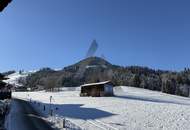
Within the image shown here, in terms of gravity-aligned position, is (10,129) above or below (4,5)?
below

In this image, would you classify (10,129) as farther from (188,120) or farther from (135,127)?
(188,120)

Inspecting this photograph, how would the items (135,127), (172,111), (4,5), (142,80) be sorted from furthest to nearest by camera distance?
(142,80), (172,111), (135,127), (4,5)

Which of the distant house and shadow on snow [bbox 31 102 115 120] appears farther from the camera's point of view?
the distant house

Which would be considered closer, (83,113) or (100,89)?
(83,113)

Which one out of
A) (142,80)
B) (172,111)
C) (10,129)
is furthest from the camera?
(142,80)

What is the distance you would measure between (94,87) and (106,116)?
56273 mm

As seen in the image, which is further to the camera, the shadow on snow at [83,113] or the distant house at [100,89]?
the distant house at [100,89]

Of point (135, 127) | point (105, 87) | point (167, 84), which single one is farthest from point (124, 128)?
point (167, 84)

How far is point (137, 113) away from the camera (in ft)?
142

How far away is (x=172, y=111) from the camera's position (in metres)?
40.8

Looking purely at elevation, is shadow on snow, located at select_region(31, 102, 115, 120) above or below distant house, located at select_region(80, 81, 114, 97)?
below

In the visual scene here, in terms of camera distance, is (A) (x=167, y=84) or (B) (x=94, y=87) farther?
(A) (x=167, y=84)

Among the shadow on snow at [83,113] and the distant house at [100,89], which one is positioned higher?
the distant house at [100,89]

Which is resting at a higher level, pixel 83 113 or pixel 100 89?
pixel 100 89
